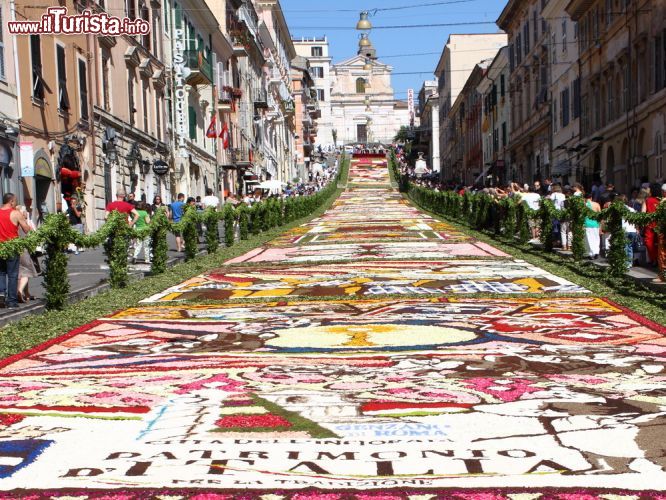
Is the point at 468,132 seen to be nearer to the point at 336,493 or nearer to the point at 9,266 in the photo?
the point at 9,266

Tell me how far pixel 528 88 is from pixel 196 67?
59.6 ft

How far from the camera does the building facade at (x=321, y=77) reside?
13950cm

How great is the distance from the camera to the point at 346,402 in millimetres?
6414

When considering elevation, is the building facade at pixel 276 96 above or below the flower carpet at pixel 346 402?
above

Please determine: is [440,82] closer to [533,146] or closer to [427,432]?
[533,146]

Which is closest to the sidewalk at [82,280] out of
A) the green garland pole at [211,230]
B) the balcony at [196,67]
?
the green garland pole at [211,230]

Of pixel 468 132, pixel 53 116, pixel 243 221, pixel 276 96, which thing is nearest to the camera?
pixel 53 116

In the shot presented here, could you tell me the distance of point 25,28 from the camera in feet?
60.4

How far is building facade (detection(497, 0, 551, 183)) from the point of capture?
45.9 metres

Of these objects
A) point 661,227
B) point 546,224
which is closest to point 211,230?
point 546,224

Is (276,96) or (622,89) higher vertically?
(276,96)

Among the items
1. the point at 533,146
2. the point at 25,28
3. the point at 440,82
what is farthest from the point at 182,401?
the point at 440,82

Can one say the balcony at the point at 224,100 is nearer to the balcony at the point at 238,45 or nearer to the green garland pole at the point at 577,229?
the balcony at the point at 238,45

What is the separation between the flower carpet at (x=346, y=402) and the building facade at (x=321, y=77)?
12794 cm
